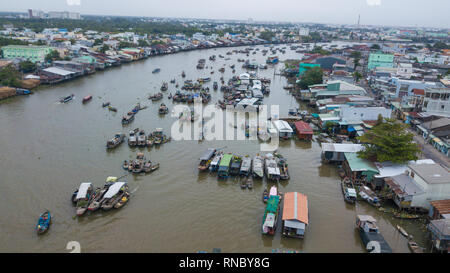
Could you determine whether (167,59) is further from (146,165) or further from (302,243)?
(302,243)

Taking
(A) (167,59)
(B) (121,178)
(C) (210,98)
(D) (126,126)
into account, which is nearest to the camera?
(B) (121,178)

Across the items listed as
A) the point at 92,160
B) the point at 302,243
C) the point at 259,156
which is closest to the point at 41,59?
the point at 92,160

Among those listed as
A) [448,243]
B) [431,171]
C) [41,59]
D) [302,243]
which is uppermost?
[41,59]

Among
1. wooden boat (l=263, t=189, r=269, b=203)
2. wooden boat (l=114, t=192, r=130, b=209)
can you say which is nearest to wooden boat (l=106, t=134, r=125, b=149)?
wooden boat (l=114, t=192, r=130, b=209)

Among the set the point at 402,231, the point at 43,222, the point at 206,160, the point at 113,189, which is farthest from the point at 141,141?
the point at 402,231

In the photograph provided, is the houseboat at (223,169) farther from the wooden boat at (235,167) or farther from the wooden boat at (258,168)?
the wooden boat at (258,168)

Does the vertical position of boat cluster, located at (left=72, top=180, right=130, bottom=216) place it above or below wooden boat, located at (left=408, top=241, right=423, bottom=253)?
above

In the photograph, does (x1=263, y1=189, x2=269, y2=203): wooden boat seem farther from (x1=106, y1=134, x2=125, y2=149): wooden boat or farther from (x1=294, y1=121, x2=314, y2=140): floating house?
(x1=106, y1=134, x2=125, y2=149): wooden boat
